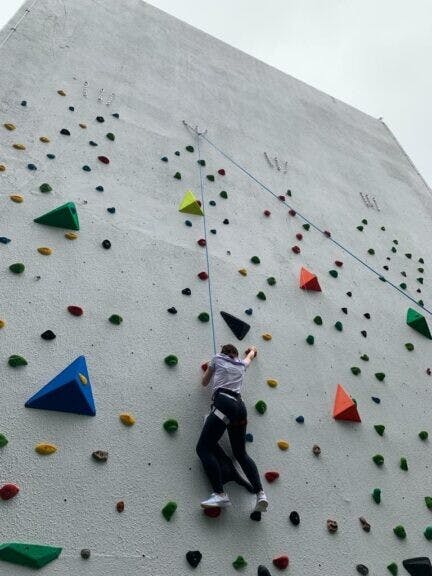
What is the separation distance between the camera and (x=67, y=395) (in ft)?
5.63

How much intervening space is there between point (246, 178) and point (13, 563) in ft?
9.52

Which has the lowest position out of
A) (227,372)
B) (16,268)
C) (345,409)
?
(16,268)

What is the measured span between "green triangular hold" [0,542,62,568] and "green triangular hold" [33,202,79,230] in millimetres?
1468

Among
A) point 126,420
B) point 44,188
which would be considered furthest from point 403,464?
point 44,188

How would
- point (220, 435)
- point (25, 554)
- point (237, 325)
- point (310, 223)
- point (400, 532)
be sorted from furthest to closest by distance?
point (310, 223) < point (237, 325) < point (400, 532) < point (220, 435) < point (25, 554)

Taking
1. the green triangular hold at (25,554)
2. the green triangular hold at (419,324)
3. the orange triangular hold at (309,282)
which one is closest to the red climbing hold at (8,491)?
the green triangular hold at (25,554)

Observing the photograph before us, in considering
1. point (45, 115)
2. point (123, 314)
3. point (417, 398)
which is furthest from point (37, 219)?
point (417, 398)

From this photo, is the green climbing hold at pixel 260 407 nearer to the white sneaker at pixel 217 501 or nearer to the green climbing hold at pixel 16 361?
the white sneaker at pixel 217 501

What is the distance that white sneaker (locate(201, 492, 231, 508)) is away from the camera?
1.68 metres

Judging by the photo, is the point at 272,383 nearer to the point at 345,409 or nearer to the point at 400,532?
the point at 345,409

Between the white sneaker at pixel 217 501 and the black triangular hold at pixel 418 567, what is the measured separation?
2.77 ft

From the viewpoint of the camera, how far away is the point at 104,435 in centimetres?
174

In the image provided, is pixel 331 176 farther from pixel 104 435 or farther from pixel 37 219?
pixel 104 435

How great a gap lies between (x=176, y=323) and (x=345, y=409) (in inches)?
36.9
